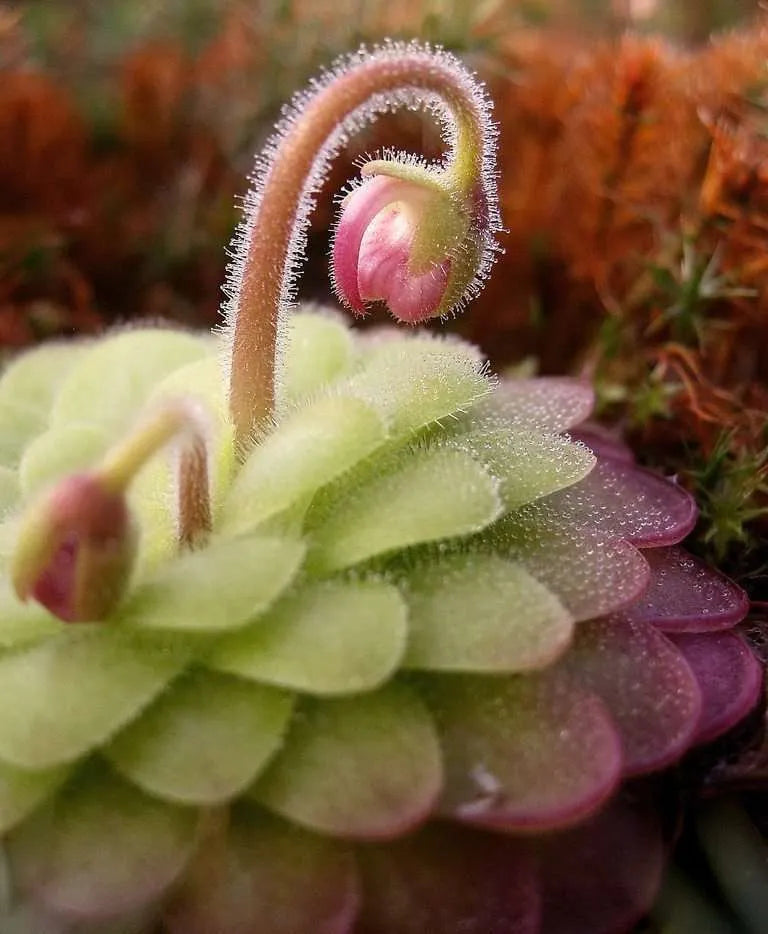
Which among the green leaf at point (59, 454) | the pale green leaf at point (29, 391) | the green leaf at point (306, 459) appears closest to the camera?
the green leaf at point (306, 459)

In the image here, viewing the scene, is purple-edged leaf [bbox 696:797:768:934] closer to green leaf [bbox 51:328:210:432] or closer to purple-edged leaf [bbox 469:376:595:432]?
purple-edged leaf [bbox 469:376:595:432]

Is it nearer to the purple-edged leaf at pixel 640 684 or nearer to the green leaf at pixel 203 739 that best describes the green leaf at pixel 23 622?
the green leaf at pixel 203 739

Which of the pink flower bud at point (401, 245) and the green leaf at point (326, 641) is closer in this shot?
the green leaf at point (326, 641)

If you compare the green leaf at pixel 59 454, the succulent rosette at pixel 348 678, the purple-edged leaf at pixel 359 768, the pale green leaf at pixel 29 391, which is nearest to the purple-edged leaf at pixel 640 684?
the succulent rosette at pixel 348 678

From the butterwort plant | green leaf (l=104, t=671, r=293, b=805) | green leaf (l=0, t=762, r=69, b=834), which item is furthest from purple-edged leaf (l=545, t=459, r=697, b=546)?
green leaf (l=0, t=762, r=69, b=834)

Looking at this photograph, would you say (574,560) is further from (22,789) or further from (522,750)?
(22,789)

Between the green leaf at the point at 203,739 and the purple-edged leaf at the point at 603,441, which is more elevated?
the purple-edged leaf at the point at 603,441

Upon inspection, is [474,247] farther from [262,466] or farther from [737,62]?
[737,62]
